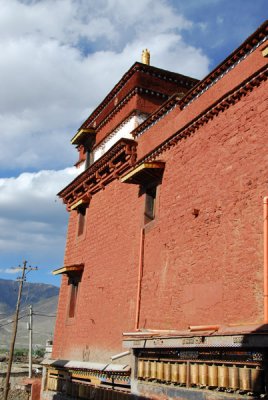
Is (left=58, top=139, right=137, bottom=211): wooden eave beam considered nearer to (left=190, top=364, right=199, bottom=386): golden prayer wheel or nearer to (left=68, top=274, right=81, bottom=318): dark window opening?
(left=68, top=274, right=81, bottom=318): dark window opening

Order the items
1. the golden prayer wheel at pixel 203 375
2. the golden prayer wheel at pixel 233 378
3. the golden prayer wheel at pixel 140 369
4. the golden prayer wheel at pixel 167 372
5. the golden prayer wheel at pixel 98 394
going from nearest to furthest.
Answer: the golden prayer wheel at pixel 233 378 → the golden prayer wheel at pixel 203 375 → the golden prayer wheel at pixel 167 372 → the golden prayer wheel at pixel 140 369 → the golden prayer wheel at pixel 98 394

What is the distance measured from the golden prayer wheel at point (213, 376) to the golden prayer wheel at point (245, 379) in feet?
1.91

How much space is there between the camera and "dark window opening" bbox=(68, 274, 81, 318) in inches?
620

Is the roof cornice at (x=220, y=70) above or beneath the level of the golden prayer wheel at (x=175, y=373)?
above

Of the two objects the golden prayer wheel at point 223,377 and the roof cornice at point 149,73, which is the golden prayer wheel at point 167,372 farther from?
the roof cornice at point 149,73

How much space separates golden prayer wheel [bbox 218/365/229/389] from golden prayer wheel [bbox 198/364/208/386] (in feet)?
1.14

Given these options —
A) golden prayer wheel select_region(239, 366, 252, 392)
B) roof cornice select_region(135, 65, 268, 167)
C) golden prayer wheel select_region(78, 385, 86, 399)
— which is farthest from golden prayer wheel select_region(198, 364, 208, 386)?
golden prayer wheel select_region(78, 385, 86, 399)

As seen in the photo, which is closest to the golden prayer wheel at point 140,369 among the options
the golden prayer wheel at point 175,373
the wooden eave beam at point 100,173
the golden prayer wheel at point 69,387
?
the golden prayer wheel at point 175,373

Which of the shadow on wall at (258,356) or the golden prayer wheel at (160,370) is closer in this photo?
the shadow on wall at (258,356)

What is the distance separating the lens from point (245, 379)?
7.11 meters

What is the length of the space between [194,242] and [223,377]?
3084 mm

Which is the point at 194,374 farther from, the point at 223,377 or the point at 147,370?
the point at 147,370

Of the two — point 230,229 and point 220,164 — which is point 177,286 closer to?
point 230,229

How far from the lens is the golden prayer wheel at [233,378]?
23.9ft
